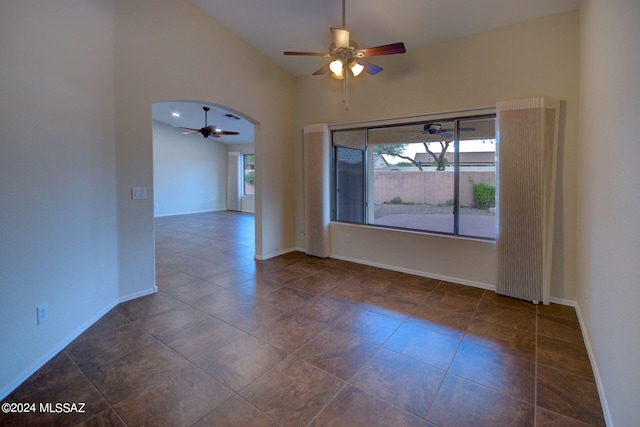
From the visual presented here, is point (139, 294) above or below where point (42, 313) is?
below

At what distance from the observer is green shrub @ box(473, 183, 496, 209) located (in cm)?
377

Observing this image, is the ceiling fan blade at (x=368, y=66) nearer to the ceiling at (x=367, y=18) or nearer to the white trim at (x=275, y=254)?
the ceiling at (x=367, y=18)

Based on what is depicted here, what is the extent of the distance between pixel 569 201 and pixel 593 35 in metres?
1.58

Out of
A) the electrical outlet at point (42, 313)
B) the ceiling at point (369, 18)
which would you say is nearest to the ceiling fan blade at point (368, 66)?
the ceiling at point (369, 18)

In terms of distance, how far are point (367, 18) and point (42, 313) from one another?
4.36m

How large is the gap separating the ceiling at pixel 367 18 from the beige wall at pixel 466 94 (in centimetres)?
17

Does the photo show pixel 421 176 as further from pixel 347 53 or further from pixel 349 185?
pixel 347 53

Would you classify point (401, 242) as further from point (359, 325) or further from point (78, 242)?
point (78, 242)

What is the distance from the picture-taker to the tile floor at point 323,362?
176cm

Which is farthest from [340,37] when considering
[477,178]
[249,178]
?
[249,178]

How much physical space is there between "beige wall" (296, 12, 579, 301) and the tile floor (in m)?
0.46

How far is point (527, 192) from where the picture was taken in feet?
10.6

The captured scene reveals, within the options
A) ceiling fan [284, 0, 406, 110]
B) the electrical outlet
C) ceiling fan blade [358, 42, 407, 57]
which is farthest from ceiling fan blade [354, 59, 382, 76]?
the electrical outlet

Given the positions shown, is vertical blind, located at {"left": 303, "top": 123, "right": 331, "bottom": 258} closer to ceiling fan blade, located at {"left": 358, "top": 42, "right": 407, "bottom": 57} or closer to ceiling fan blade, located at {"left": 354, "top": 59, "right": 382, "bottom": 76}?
ceiling fan blade, located at {"left": 354, "top": 59, "right": 382, "bottom": 76}
